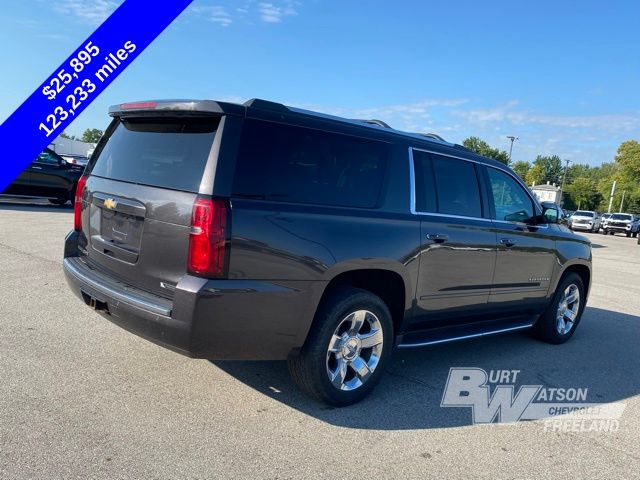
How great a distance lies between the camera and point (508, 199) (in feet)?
17.3

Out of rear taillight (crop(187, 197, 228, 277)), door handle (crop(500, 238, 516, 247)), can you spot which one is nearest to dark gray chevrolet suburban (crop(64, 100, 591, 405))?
rear taillight (crop(187, 197, 228, 277))

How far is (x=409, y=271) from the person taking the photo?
4.01m

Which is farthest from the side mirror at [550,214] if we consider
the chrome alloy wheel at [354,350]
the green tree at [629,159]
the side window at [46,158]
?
the green tree at [629,159]

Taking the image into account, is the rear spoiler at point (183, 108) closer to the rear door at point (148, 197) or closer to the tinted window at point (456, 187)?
the rear door at point (148, 197)

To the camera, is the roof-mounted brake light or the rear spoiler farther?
the roof-mounted brake light

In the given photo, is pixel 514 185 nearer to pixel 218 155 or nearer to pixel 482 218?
pixel 482 218

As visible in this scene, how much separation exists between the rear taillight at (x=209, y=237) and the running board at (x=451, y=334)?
71.3 inches

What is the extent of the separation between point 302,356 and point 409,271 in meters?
1.06

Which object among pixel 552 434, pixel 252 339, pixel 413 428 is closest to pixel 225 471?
pixel 252 339

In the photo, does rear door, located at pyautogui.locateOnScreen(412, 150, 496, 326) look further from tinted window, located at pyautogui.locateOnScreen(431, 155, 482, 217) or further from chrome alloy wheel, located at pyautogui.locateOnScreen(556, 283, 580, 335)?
chrome alloy wheel, located at pyautogui.locateOnScreen(556, 283, 580, 335)

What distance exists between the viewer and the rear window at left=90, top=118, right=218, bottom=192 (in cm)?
325

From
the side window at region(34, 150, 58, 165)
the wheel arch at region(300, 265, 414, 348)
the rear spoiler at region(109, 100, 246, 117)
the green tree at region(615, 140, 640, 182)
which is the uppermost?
the green tree at region(615, 140, 640, 182)

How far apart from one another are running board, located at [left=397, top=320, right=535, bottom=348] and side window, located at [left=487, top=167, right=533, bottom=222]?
3.43 ft

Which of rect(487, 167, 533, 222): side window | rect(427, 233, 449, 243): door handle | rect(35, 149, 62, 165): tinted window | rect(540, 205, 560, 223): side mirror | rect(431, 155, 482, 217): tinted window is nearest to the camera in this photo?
rect(427, 233, 449, 243): door handle
